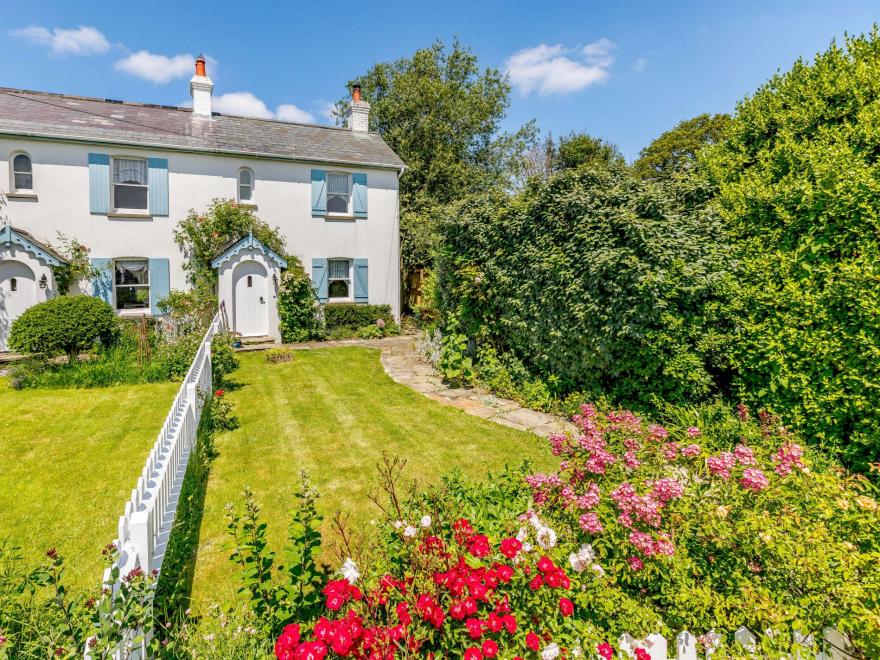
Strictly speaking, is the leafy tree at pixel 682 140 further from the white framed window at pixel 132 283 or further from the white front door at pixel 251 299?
the white framed window at pixel 132 283

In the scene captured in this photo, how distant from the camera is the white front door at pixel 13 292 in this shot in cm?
1138

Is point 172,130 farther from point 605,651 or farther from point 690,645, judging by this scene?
point 690,645

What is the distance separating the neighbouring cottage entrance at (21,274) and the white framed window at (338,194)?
7.91 metres

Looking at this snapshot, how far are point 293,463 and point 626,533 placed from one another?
14.9 ft

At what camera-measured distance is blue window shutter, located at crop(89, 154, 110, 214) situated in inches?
488

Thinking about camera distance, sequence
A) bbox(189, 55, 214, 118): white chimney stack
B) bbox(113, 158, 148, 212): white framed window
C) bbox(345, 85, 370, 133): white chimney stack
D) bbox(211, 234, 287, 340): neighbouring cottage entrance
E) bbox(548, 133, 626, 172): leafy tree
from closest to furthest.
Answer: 1. bbox(113, 158, 148, 212): white framed window
2. bbox(211, 234, 287, 340): neighbouring cottage entrance
3. bbox(189, 55, 214, 118): white chimney stack
4. bbox(345, 85, 370, 133): white chimney stack
5. bbox(548, 133, 626, 172): leafy tree

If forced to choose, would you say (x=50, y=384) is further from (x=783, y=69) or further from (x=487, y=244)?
(x=783, y=69)

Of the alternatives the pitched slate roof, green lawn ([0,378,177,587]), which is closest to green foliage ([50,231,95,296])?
the pitched slate roof

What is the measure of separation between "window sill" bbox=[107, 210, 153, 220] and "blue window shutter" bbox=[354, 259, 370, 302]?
253 inches

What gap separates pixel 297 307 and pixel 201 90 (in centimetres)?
804

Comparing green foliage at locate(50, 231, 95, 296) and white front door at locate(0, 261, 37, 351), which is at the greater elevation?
green foliage at locate(50, 231, 95, 296)

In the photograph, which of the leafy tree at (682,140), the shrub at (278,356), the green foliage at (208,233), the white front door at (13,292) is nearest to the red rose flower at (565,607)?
the shrub at (278,356)

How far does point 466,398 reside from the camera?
8.70 metres

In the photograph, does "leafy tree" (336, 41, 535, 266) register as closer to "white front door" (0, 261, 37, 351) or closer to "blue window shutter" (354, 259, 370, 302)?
"blue window shutter" (354, 259, 370, 302)
